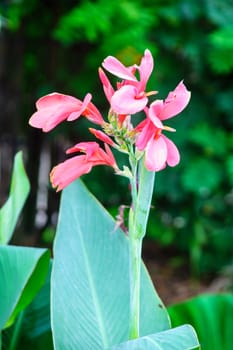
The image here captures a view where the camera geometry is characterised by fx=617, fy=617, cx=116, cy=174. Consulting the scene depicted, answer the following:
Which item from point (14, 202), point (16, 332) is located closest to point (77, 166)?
point (14, 202)

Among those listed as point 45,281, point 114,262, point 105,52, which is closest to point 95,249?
point 114,262

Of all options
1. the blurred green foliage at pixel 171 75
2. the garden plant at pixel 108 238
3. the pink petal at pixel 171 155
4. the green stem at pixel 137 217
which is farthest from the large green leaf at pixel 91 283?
the blurred green foliage at pixel 171 75

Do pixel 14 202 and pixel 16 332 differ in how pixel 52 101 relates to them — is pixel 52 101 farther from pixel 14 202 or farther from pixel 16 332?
pixel 16 332

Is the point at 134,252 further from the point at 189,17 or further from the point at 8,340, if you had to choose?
the point at 189,17

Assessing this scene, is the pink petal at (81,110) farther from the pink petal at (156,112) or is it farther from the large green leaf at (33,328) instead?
the large green leaf at (33,328)

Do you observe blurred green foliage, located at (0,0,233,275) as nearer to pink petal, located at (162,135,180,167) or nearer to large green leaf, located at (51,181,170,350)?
large green leaf, located at (51,181,170,350)

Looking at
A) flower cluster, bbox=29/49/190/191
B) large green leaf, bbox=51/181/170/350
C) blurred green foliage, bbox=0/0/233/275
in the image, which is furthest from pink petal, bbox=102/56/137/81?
blurred green foliage, bbox=0/0/233/275

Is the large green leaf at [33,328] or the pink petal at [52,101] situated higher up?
the pink petal at [52,101]
